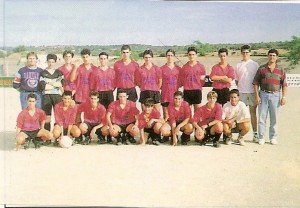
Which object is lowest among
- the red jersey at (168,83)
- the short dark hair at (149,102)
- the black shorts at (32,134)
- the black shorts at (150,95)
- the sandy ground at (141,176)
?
the sandy ground at (141,176)

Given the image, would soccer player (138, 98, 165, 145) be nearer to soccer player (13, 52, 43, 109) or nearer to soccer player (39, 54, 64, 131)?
soccer player (39, 54, 64, 131)

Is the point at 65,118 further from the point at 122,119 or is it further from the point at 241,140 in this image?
the point at 241,140

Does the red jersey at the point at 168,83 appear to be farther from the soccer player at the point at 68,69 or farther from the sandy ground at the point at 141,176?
the soccer player at the point at 68,69

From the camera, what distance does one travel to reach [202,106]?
358 cm

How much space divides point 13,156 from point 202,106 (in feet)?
5.04

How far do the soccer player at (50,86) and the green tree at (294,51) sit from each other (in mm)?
1807

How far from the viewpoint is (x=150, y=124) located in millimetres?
3574

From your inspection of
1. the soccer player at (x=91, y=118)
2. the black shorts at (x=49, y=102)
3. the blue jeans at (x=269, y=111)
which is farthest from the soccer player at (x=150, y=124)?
the blue jeans at (x=269, y=111)

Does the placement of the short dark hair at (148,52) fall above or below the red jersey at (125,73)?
above

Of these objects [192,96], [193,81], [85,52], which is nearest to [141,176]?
[192,96]

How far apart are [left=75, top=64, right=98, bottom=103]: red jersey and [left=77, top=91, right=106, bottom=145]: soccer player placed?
4 cm

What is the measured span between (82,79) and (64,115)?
32 cm

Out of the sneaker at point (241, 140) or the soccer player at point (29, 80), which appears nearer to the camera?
the soccer player at point (29, 80)

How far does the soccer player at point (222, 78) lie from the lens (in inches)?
140
